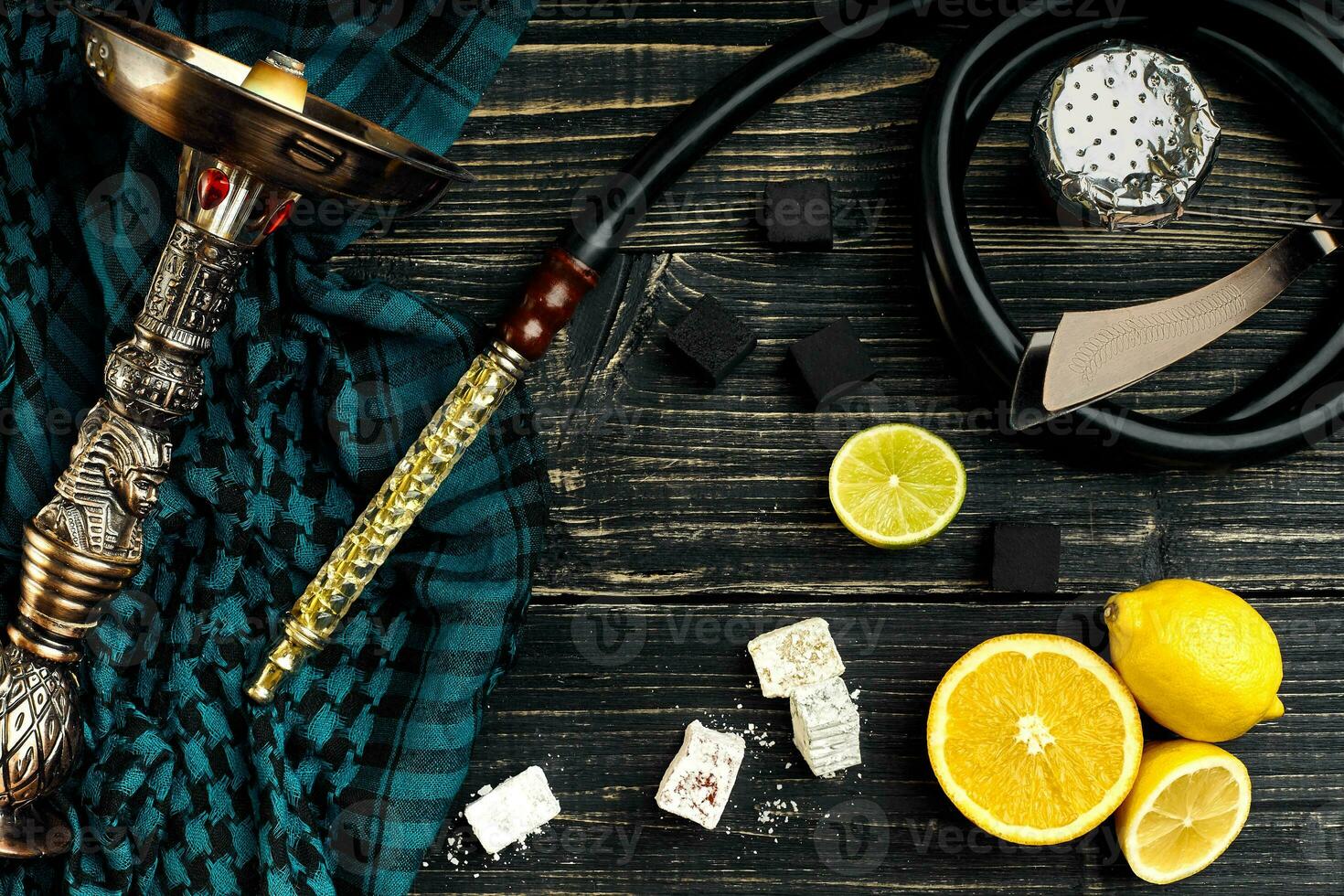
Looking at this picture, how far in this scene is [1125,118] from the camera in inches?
32.4

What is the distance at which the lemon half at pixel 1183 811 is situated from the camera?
31.7 inches

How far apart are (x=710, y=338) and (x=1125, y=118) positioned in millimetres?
378

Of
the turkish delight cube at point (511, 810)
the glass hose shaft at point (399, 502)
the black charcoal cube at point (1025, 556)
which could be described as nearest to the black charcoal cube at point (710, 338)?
the glass hose shaft at point (399, 502)

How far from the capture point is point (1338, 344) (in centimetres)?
84

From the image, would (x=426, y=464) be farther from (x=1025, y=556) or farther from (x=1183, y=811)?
(x=1183, y=811)

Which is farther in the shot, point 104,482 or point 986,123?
point 986,123

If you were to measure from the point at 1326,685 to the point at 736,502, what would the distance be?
532mm

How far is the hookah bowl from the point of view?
0.65m

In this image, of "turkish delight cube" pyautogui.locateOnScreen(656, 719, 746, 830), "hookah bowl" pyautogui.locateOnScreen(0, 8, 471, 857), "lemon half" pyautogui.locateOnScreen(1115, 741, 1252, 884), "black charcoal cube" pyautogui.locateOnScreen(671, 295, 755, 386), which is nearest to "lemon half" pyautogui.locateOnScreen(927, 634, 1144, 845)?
"lemon half" pyautogui.locateOnScreen(1115, 741, 1252, 884)

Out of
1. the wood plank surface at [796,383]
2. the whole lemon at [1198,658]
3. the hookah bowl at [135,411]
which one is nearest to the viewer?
the hookah bowl at [135,411]

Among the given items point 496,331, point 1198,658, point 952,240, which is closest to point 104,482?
point 496,331

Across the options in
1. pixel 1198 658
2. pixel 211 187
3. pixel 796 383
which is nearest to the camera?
pixel 211 187

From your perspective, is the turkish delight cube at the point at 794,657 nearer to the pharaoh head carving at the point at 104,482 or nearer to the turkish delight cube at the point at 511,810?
the turkish delight cube at the point at 511,810

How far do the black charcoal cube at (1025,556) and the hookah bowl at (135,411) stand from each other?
0.53 metres
